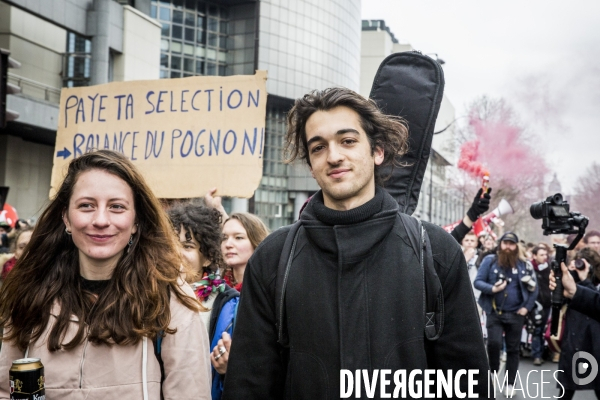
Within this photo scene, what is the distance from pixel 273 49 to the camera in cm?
4847

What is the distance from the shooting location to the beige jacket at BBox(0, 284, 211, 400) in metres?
2.29

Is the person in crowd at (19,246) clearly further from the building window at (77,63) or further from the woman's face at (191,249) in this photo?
the building window at (77,63)

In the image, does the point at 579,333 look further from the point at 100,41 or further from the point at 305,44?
the point at 305,44

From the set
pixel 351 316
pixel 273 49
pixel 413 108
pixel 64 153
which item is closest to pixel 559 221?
pixel 413 108

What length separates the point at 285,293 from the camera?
228cm

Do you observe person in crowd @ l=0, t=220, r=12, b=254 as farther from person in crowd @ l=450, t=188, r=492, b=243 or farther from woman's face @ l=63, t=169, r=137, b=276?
woman's face @ l=63, t=169, r=137, b=276

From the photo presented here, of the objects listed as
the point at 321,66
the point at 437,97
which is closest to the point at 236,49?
the point at 321,66

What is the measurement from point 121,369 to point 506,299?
7053 millimetres

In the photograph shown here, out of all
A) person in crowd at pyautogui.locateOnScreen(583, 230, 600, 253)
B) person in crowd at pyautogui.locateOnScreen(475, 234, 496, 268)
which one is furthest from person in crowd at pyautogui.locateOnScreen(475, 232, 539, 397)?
person in crowd at pyautogui.locateOnScreen(475, 234, 496, 268)

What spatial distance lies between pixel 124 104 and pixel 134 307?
3.85m

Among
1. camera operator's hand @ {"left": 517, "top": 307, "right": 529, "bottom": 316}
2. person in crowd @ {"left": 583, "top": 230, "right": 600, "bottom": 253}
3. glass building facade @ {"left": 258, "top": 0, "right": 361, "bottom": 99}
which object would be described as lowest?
camera operator's hand @ {"left": 517, "top": 307, "right": 529, "bottom": 316}

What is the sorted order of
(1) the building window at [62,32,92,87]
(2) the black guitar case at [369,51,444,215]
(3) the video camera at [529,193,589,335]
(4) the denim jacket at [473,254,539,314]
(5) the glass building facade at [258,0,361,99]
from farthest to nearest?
(5) the glass building facade at [258,0,361,99], (1) the building window at [62,32,92,87], (4) the denim jacket at [473,254,539,314], (3) the video camera at [529,193,589,335], (2) the black guitar case at [369,51,444,215]

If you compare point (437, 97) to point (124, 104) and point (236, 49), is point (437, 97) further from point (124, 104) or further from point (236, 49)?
point (236, 49)

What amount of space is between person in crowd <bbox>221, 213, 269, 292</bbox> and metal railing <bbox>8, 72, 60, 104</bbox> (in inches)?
727
